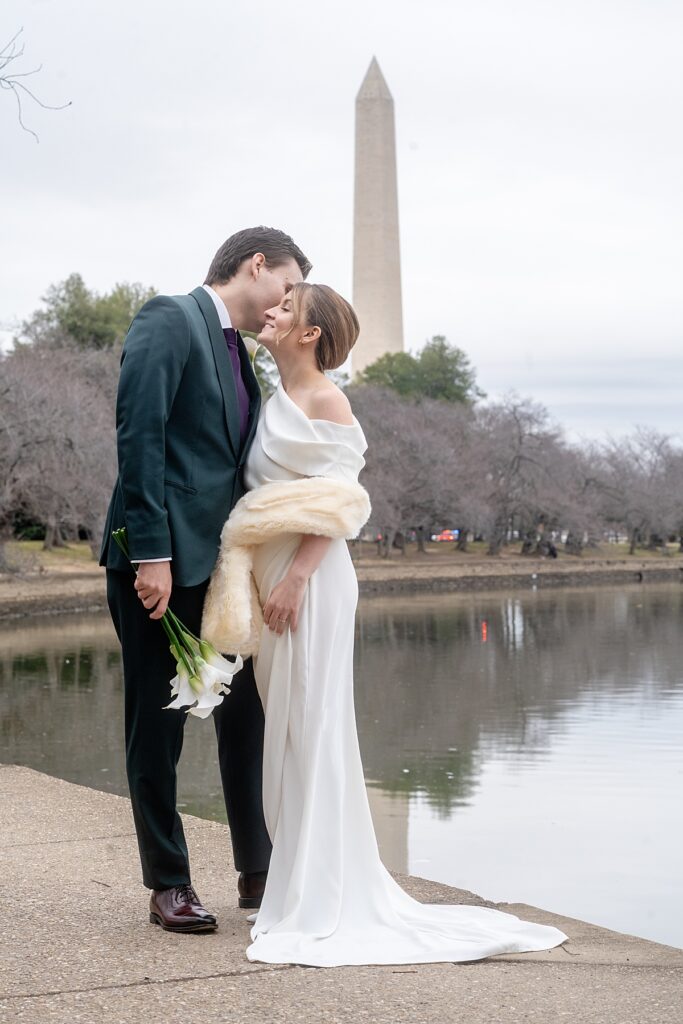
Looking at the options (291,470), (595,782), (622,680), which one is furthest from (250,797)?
(622,680)

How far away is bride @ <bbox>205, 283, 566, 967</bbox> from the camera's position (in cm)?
337

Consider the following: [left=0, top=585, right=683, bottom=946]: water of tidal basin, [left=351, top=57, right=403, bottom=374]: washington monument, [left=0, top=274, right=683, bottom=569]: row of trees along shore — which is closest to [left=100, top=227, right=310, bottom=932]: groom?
[left=0, top=585, right=683, bottom=946]: water of tidal basin

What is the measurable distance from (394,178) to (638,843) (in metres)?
51.8

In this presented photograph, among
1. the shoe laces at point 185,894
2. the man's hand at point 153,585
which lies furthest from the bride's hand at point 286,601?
the shoe laces at point 185,894

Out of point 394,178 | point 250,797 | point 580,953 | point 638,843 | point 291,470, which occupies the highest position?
point 394,178

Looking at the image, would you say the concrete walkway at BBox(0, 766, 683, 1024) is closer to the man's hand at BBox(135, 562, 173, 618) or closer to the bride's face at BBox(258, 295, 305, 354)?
the man's hand at BBox(135, 562, 173, 618)

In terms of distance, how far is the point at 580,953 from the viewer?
11.2ft

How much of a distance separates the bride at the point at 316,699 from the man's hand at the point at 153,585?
29 centimetres

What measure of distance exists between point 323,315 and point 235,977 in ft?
5.74

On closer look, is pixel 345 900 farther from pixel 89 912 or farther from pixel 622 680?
pixel 622 680

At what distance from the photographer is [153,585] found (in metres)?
3.39

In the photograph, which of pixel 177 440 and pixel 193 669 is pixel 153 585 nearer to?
pixel 193 669

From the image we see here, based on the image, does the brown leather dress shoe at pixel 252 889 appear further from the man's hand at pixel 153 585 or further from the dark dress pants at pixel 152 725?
the man's hand at pixel 153 585

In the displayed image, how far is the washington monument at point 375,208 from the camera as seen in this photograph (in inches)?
2206
